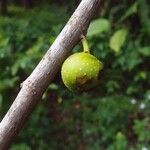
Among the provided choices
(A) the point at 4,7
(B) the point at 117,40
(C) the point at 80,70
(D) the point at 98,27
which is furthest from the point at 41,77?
(A) the point at 4,7

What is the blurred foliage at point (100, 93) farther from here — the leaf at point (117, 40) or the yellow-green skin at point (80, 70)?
the yellow-green skin at point (80, 70)

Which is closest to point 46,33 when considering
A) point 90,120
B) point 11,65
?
point 11,65

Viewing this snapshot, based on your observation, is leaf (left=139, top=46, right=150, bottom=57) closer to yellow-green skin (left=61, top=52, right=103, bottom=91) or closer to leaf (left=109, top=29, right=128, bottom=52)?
leaf (left=109, top=29, right=128, bottom=52)

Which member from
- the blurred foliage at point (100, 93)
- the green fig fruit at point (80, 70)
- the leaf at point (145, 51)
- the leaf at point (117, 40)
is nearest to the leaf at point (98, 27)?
the blurred foliage at point (100, 93)

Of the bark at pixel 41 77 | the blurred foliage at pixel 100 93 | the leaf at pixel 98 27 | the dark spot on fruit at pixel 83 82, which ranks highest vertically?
the bark at pixel 41 77

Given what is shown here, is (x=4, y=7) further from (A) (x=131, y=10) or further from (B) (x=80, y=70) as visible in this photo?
(B) (x=80, y=70)

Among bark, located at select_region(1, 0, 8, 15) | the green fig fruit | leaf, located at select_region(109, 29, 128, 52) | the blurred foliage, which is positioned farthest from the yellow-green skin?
bark, located at select_region(1, 0, 8, 15)
